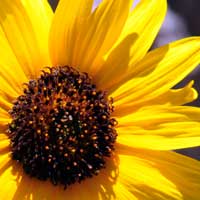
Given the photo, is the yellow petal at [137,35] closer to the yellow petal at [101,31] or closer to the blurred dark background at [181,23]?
the yellow petal at [101,31]

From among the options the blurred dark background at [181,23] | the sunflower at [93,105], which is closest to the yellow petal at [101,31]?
the sunflower at [93,105]

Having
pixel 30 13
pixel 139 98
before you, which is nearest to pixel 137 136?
pixel 139 98

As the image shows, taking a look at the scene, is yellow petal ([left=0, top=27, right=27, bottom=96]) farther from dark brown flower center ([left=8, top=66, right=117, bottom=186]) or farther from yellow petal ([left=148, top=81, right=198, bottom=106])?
yellow petal ([left=148, top=81, right=198, bottom=106])

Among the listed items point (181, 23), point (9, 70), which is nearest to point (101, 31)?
point (9, 70)

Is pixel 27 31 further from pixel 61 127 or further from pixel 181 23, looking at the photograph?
pixel 181 23

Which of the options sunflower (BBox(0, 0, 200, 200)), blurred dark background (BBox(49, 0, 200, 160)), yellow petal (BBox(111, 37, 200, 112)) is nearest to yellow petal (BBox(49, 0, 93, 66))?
sunflower (BBox(0, 0, 200, 200))
